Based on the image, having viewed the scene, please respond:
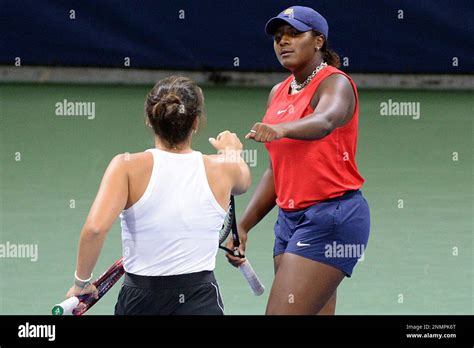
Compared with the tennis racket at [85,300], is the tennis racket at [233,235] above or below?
above

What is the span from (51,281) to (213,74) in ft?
24.8

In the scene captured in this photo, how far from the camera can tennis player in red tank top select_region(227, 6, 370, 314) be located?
15.6 feet

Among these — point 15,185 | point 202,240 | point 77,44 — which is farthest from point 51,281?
point 77,44

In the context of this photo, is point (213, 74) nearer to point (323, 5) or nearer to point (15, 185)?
point (323, 5)

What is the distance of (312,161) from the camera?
4812 mm

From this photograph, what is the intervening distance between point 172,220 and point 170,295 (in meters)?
0.26

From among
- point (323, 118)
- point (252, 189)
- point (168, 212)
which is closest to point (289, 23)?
point (323, 118)

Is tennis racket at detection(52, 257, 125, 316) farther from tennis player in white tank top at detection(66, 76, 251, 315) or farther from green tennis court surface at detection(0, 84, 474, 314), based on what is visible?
green tennis court surface at detection(0, 84, 474, 314)

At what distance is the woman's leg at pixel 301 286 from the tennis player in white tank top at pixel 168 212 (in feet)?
2.39

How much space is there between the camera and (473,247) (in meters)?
8.06

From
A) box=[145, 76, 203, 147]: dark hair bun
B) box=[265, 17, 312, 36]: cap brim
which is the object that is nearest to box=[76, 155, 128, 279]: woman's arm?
box=[145, 76, 203, 147]: dark hair bun

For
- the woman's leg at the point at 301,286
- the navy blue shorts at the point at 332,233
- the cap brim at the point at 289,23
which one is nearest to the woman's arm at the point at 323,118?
the cap brim at the point at 289,23

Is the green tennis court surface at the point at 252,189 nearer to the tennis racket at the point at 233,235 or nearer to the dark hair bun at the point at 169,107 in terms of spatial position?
the tennis racket at the point at 233,235

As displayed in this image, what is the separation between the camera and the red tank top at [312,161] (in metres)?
4.82
